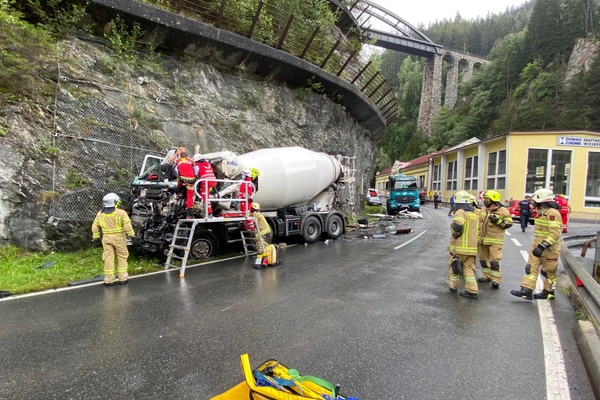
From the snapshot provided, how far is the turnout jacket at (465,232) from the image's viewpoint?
17.5 feet

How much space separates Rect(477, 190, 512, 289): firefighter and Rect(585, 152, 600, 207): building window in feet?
88.3

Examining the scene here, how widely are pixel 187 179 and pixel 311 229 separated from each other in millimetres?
4921

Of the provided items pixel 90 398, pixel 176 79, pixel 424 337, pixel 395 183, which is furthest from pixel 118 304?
pixel 395 183

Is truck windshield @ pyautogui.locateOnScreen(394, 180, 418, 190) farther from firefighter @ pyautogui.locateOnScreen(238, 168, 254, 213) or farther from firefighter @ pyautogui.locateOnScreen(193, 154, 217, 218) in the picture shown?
firefighter @ pyautogui.locateOnScreen(193, 154, 217, 218)

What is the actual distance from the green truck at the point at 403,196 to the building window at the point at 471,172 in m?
12.7

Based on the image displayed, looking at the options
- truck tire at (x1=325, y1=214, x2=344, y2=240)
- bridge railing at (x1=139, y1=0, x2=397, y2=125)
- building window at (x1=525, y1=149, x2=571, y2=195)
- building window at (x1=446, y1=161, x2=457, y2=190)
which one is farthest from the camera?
building window at (x1=446, y1=161, x2=457, y2=190)

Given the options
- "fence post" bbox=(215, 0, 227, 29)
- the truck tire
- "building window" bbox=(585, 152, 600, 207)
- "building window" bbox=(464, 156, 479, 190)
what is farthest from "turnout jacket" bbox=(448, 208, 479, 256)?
"building window" bbox=(464, 156, 479, 190)

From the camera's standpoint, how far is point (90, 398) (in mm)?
2662

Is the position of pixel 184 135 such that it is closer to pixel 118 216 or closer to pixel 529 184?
pixel 118 216

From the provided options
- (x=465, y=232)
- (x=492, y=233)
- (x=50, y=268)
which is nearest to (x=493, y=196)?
(x=492, y=233)

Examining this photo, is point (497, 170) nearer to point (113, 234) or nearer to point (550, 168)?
point (550, 168)

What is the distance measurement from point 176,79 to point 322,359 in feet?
33.1

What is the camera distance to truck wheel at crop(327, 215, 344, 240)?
11484mm

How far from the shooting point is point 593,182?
2616cm
